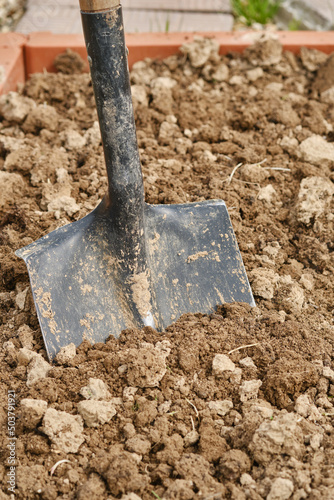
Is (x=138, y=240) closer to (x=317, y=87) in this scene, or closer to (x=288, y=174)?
(x=288, y=174)

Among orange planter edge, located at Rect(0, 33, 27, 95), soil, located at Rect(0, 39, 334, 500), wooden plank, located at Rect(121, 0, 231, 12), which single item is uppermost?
wooden plank, located at Rect(121, 0, 231, 12)

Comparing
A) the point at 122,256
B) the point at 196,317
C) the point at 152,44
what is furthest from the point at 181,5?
the point at 196,317

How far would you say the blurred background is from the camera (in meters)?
3.88

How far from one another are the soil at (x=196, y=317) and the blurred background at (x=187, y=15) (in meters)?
1.31

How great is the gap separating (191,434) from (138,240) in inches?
26.1

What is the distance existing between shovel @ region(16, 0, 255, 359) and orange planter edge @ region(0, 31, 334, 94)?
4.44 ft

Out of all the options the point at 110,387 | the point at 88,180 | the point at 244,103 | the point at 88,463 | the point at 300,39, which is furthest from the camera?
the point at 300,39

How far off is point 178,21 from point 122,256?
9.42ft

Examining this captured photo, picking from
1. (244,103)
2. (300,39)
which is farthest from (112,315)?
(300,39)

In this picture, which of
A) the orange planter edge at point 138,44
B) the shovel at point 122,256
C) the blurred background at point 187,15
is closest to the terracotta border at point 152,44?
the orange planter edge at point 138,44

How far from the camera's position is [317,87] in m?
2.69

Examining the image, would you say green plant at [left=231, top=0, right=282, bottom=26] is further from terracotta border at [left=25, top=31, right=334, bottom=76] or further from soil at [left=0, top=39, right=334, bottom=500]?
soil at [left=0, top=39, right=334, bottom=500]

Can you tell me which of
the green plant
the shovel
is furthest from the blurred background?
the shovel

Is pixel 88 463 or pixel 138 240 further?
pixel 138 240
